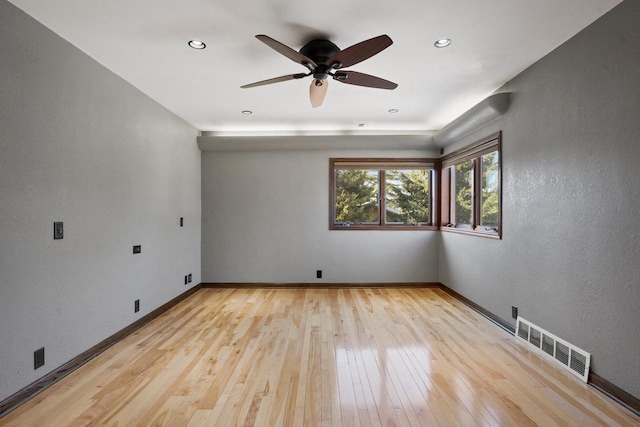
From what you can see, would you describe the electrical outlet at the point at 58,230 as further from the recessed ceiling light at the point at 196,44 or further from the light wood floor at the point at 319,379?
the recessed ceiling light at the point at 196,44

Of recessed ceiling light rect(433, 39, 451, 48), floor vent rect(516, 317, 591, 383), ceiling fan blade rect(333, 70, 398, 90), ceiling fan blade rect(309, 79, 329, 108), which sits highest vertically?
recessed ceiling light rect(433, 39, 451, 48)

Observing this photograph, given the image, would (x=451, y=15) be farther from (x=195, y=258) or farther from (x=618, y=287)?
(x=195, y=258)

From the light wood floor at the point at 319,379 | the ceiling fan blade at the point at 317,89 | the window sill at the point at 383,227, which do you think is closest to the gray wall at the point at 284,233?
the window sill at the point at 383,227

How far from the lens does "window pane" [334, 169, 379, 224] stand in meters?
5.21

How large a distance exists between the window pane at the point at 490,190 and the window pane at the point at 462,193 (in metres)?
0.26

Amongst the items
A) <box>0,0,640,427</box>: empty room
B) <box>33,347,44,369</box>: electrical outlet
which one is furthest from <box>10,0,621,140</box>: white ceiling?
<box>33,347,44,369</box>: electrical outlet

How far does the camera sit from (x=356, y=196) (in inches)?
206

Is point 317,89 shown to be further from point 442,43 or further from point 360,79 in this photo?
point 442,43

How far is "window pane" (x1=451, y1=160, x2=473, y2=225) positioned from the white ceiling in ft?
3.23

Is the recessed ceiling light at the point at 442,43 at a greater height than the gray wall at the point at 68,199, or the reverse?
the recessed ceiling light at the point at 442,43

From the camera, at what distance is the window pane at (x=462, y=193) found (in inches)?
171

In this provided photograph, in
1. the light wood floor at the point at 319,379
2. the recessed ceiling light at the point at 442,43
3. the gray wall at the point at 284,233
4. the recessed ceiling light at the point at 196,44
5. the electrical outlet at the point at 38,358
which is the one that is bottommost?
the light wood floor at the point at 319,379

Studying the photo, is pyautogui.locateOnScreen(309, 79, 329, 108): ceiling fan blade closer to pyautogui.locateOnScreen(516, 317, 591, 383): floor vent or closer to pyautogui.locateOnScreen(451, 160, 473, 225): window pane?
pyautogui.locateOnScreen(451, 160, 473, 225): window pane

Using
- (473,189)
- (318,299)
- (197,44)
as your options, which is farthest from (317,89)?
(318,299)
